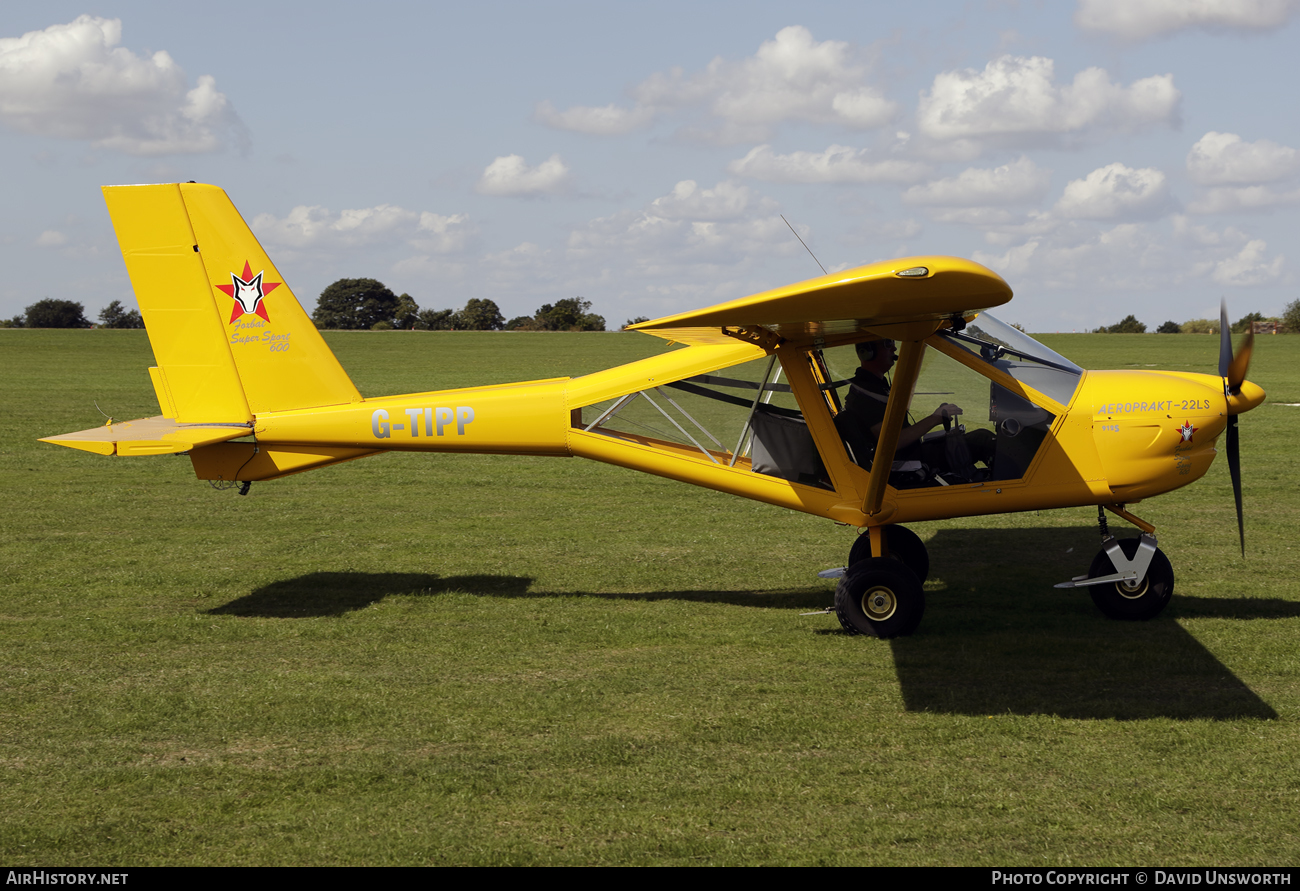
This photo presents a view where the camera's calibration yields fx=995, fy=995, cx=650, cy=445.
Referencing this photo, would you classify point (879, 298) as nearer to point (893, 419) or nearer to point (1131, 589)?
point (893, 419)

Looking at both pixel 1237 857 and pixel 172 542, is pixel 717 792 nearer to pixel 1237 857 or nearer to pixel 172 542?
pixel 1237 857

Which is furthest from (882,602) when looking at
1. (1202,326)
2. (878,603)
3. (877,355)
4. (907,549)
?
(1202,326)

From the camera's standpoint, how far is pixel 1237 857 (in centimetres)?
397

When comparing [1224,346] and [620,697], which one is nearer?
[620,697]

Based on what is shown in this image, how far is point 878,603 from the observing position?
22.5ft

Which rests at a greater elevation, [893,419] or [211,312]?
[211,312]

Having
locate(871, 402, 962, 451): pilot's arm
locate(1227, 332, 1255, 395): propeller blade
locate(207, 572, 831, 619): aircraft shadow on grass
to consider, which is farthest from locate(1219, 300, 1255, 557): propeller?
locate(207, 572, 831, 619): aircraft shadow on grass

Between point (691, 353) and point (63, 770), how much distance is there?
4.86 meters

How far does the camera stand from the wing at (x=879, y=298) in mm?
4941

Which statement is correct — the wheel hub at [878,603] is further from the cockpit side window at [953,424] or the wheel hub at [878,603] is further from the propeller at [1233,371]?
the propeller at [1233,371]

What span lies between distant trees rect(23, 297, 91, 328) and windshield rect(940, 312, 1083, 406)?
94157 millimetres

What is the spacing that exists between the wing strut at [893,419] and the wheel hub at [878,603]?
0.56 metres

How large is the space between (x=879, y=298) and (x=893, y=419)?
148 cm

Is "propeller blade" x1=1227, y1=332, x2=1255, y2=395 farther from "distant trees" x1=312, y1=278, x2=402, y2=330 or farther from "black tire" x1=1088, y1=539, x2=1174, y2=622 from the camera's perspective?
"distant trees" x1=312, y1=278, x2=402, y2=330
